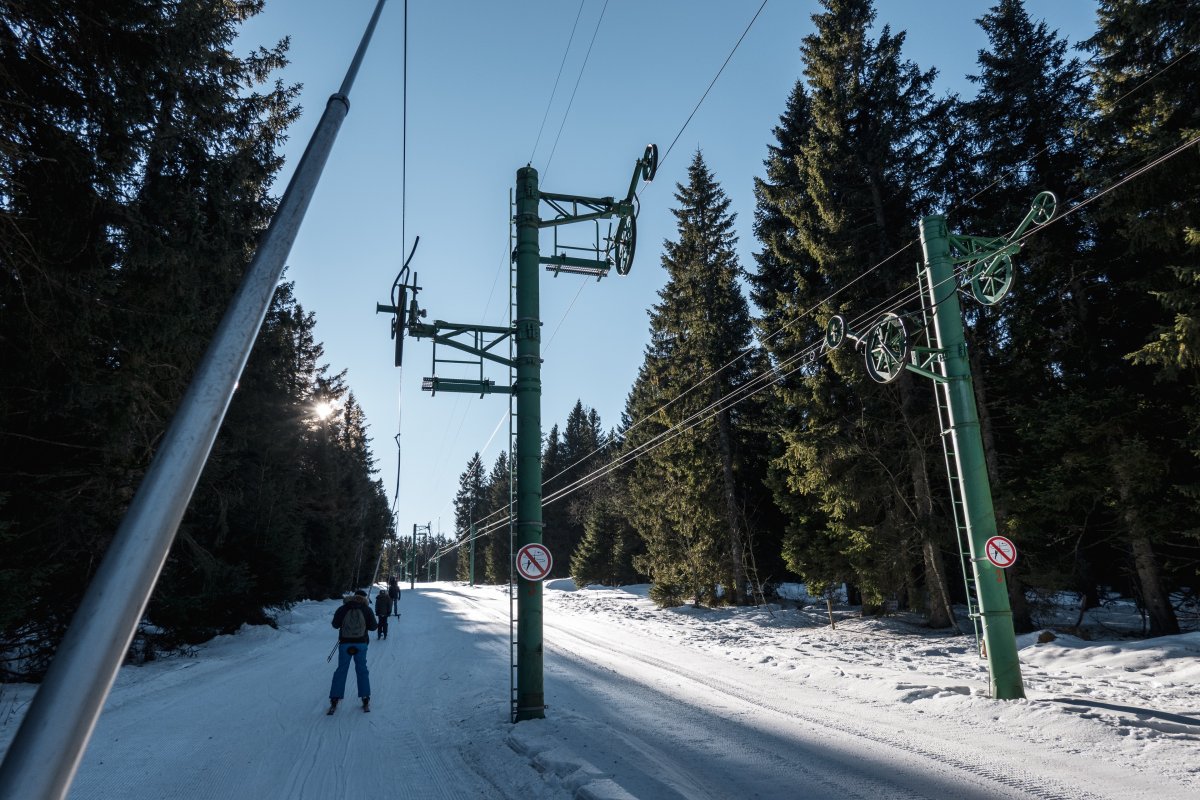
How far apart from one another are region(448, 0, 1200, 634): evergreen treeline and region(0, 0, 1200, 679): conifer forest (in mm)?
100

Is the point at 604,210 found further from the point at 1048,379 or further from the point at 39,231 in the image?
the point at 1048,379

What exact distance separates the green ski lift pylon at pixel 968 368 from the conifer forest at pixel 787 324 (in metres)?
1.69

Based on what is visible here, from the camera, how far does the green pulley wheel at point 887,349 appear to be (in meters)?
11.2

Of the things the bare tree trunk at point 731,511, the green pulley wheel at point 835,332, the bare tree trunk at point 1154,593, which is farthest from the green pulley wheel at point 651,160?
the bare tree trunk at point 731,511

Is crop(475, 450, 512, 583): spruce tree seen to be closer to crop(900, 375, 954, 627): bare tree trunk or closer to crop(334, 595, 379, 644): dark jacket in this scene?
crop(900, 375, 954, 627): bare tree trunk

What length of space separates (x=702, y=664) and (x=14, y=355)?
12.9 metres

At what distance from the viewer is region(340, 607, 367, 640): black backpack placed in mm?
10086

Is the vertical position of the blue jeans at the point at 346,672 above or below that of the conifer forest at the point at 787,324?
below

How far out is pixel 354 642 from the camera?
1005 centimetres

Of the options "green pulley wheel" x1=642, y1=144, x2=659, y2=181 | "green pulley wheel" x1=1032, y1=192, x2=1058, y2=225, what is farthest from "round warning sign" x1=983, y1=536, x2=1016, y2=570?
"green pulley wheel" x1=642, y1=144, x2=659, y2=181

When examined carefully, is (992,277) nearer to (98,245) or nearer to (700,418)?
(98,245)

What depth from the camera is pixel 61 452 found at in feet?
29.6

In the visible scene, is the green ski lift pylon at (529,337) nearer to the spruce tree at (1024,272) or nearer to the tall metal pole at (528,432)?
the tall metal pole at (528,432)

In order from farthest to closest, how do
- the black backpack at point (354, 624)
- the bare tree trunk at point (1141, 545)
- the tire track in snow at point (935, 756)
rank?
the bare tree trunk at point (1141, 545)
the black backpack at point (354, 624)
the tire track in snow at point (935, 756)
